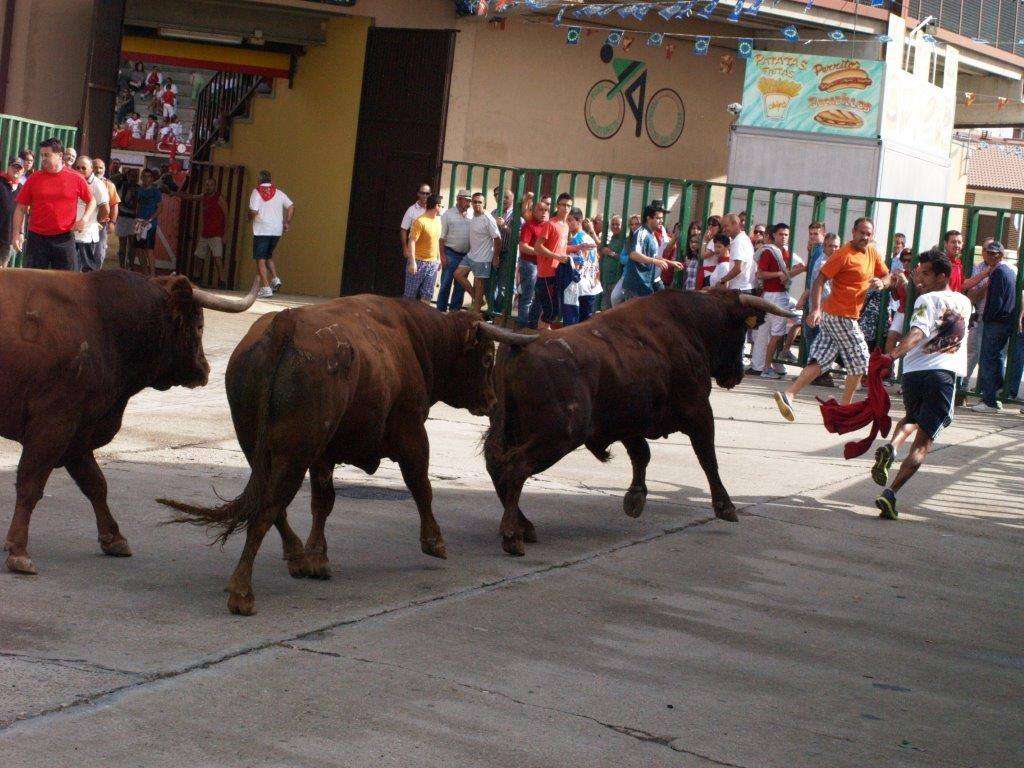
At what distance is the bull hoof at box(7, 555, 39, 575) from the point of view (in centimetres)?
605

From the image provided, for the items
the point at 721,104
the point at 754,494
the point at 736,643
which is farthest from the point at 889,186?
the point at 736,643

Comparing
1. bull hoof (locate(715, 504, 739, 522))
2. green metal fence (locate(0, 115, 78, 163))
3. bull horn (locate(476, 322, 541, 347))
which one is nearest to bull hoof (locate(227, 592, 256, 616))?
bull horn (locate(476, 322, 541, 347))

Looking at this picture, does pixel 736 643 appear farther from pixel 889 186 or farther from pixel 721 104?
pixel 721 104

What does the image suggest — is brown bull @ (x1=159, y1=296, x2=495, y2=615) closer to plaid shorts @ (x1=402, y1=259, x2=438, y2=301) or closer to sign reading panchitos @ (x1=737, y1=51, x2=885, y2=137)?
plaid shorts @ (x1=402, y1=259, x2=438, y2=301)

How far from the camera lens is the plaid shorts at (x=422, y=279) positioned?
19969mm

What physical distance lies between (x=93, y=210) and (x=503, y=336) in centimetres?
1085

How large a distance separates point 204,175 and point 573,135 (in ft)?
21.1

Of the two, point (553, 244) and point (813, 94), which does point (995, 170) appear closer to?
point (813, 94)

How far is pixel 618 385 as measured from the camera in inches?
319

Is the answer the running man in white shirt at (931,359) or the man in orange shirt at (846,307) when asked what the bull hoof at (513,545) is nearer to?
the running man in white shirt at (931,359)

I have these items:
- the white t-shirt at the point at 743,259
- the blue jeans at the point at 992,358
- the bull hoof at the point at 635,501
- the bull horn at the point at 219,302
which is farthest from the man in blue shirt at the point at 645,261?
the bull horn at the point at 219,302

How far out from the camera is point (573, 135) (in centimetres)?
2498

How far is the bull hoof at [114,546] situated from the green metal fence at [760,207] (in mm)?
11109

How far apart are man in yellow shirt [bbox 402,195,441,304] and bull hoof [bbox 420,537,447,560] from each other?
505 inches
